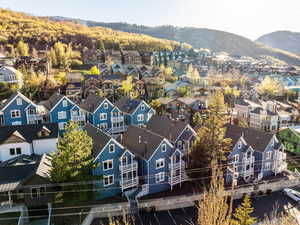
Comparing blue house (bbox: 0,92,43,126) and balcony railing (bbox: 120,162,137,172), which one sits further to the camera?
blue house (bbox: 0,92,43,126)

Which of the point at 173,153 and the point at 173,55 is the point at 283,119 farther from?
the point at 173,55

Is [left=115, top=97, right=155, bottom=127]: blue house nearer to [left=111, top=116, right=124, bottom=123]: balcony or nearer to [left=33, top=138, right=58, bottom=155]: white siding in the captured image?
[left=111, top=116, right=124, bottom=123]: balcony

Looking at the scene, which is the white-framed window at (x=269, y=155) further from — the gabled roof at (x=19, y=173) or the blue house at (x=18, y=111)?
the blue house at (x=18, y=111)

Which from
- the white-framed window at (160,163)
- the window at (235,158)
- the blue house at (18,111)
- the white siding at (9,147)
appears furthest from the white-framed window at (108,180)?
the blue house at (18,111)

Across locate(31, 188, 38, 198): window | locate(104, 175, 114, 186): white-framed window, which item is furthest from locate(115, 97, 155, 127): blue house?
locate(31, 188, 38, 198): window

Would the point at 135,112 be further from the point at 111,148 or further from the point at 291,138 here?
the point at 291,138

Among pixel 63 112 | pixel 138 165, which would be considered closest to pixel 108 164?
pixel 138 165

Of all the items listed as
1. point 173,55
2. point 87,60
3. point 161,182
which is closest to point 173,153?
point 161,182

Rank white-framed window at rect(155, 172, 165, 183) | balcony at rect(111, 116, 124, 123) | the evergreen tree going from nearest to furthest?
the evergreen tree → white-framed window at rect(155, 172, 165, 183) → balcony at rect(111, 116, 124, 123)
